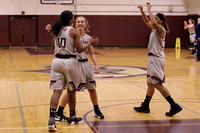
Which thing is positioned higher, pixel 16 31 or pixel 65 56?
pixel 65 56

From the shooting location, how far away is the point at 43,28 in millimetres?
27203

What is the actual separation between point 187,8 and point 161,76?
23.0m

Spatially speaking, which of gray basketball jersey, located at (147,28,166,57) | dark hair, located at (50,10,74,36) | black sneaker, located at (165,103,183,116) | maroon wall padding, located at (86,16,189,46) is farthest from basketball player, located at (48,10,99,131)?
maroon wall padding, located at (86,16,189,46)

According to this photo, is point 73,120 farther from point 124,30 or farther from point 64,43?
point 124,30

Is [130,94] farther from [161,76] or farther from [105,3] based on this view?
[105,3]

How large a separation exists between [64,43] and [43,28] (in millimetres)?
21819

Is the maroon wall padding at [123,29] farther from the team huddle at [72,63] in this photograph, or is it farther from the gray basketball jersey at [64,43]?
the gray basketball jersey at [64,43]

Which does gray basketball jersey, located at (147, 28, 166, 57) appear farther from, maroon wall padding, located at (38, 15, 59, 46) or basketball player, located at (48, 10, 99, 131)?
maroon wall padding, located at (38, 15, 59, 46)

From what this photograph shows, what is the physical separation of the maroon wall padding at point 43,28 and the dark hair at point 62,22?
842 inches

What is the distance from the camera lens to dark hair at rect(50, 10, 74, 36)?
5832mm

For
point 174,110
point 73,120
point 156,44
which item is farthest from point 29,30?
point 73,120

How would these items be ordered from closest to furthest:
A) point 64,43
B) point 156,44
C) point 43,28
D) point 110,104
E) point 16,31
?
point 64,43
point 156,44
point 110,104
point 16,31
point 43,28

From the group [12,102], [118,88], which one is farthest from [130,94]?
[12,102]

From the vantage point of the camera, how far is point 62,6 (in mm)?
27516
